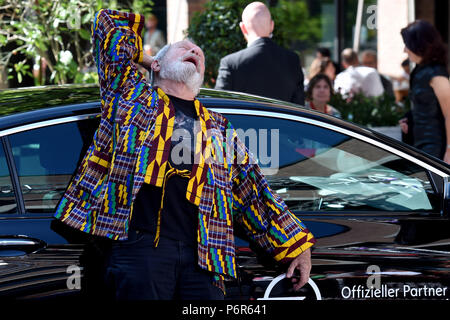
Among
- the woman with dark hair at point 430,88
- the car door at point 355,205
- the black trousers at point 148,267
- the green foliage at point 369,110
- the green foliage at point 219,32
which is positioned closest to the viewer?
the black trousers at point 148,267

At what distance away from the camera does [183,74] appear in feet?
9.28

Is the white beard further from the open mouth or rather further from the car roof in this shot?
the car roof

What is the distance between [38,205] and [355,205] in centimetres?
136

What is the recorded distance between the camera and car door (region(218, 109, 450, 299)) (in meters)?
3.04

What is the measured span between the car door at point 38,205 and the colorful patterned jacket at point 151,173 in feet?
0.30

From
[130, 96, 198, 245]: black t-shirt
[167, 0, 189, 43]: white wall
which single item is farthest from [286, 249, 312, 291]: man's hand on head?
[167, 0, 189, 43]: white wall

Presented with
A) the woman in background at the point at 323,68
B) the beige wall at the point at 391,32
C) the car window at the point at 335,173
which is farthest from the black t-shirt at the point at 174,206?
the beige wall at the point at 391,32

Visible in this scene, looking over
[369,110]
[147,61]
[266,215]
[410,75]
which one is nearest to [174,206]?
[266,215]

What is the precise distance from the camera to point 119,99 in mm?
2812

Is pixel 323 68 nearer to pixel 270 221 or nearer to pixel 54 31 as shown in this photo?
pixel 54 31

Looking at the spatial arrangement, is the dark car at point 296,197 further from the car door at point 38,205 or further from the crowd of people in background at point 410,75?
the crowd of people in background at point 410,75

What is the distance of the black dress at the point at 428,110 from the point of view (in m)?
5.12

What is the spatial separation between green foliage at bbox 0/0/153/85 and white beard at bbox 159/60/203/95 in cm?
287
